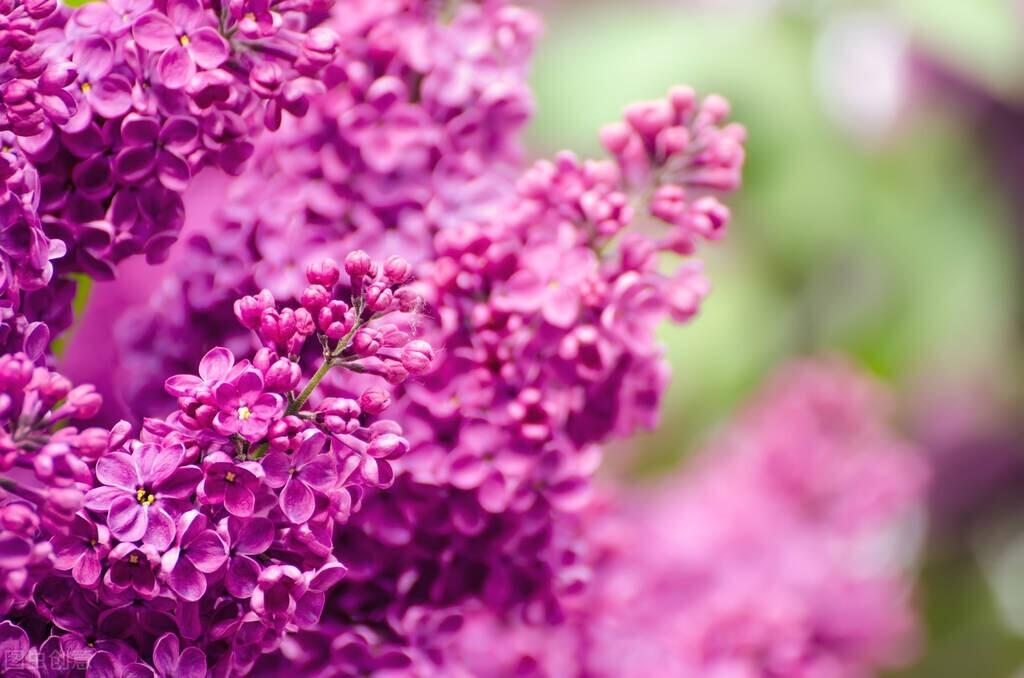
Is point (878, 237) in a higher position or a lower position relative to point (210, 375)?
higher

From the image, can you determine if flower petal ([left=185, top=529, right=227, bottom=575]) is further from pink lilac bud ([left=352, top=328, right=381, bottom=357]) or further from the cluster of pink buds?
the cluster of pink buds

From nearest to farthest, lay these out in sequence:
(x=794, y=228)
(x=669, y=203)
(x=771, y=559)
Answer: (x=669, y=203), (x=771, y=559), (x=794, y=228)

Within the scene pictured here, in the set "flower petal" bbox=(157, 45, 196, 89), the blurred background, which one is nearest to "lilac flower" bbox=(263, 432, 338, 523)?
"flower petal" bbox=(157, 45, 196, 89)

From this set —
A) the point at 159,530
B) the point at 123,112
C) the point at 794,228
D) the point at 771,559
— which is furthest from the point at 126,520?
the point at 794,228

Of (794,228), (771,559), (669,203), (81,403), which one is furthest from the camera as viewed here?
(794,228)

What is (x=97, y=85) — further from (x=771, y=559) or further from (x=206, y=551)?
(x=771, y=559)

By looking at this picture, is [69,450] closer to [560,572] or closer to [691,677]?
[560,572]

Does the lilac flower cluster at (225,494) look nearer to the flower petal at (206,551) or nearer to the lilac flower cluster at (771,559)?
the flower petal at (206,551)
